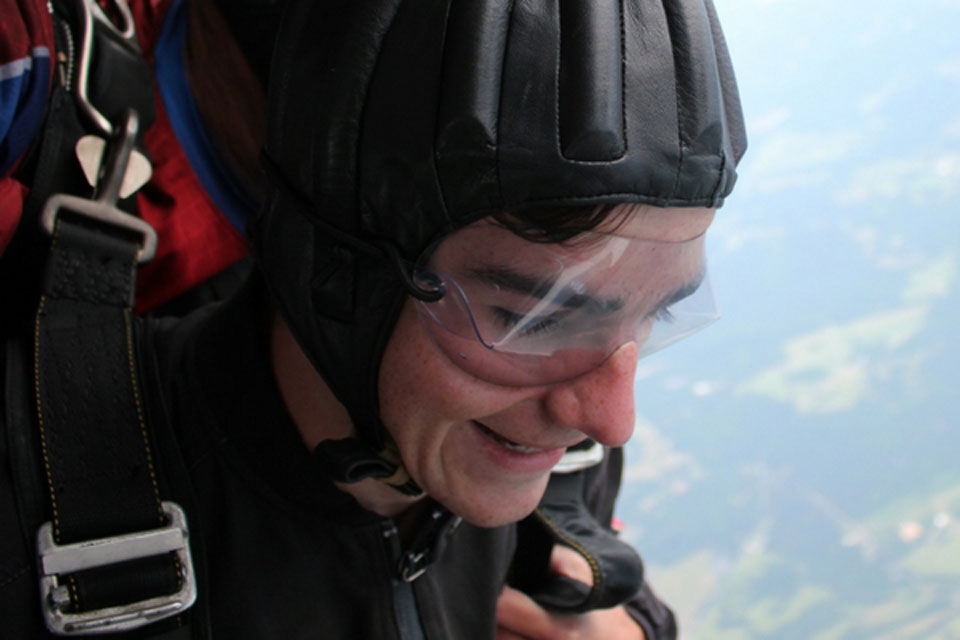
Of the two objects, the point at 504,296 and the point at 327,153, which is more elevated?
the point at 327,153

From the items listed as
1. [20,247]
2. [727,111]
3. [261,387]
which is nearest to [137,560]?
[261,387]

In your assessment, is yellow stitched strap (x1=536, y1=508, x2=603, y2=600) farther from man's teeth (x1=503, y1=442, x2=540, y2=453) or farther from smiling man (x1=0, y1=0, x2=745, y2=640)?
man's teeth (x1=503, y1=442, x2=540, y2=453)

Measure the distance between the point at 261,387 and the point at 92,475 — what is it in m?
0.21

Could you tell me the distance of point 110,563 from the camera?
92 cm

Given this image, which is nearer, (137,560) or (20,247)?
(137,560)

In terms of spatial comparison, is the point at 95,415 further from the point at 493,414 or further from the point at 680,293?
the point at 680,293

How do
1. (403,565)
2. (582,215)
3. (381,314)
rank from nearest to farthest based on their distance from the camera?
(582,215) → (381,314) → (403,565)

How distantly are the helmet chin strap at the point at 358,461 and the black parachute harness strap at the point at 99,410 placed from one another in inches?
6.2

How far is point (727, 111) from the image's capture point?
0.99 metres

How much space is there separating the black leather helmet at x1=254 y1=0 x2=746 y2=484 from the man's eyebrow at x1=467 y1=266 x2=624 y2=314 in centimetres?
5

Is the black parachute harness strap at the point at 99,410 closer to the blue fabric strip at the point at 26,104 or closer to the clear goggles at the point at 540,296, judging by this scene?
the blue fabric strip at the point at 26,104

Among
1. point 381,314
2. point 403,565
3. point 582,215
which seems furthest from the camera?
point 403,565

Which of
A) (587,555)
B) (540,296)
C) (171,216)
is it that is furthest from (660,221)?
(171,216)

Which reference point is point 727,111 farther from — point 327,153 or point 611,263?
point 327,153
